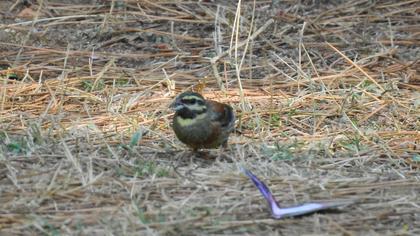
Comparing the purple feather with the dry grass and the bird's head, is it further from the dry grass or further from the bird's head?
the bird's head

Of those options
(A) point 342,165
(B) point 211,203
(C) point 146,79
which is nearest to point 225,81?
(C) point 146,79

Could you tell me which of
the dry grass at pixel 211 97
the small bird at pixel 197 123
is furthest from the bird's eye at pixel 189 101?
the dry grass at pixel 211 97

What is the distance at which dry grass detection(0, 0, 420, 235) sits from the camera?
5711 mm

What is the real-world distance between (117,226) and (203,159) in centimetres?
147

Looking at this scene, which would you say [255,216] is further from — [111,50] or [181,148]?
[111,50]

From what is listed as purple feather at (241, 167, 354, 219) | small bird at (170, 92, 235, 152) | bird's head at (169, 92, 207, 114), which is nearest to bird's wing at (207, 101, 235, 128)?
small bird at (170, 92, 235, 152)

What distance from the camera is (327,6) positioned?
10766 mm

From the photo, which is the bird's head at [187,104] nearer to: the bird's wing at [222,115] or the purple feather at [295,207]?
the bird's wing at [222,115]

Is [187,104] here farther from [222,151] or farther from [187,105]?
[222,151]

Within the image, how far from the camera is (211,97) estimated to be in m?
8.34

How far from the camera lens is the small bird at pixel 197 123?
6828mm

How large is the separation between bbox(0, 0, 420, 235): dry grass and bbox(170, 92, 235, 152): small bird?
5.3 inches

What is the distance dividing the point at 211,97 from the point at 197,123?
1495mm

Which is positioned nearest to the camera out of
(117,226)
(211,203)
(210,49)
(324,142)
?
(117,226)
